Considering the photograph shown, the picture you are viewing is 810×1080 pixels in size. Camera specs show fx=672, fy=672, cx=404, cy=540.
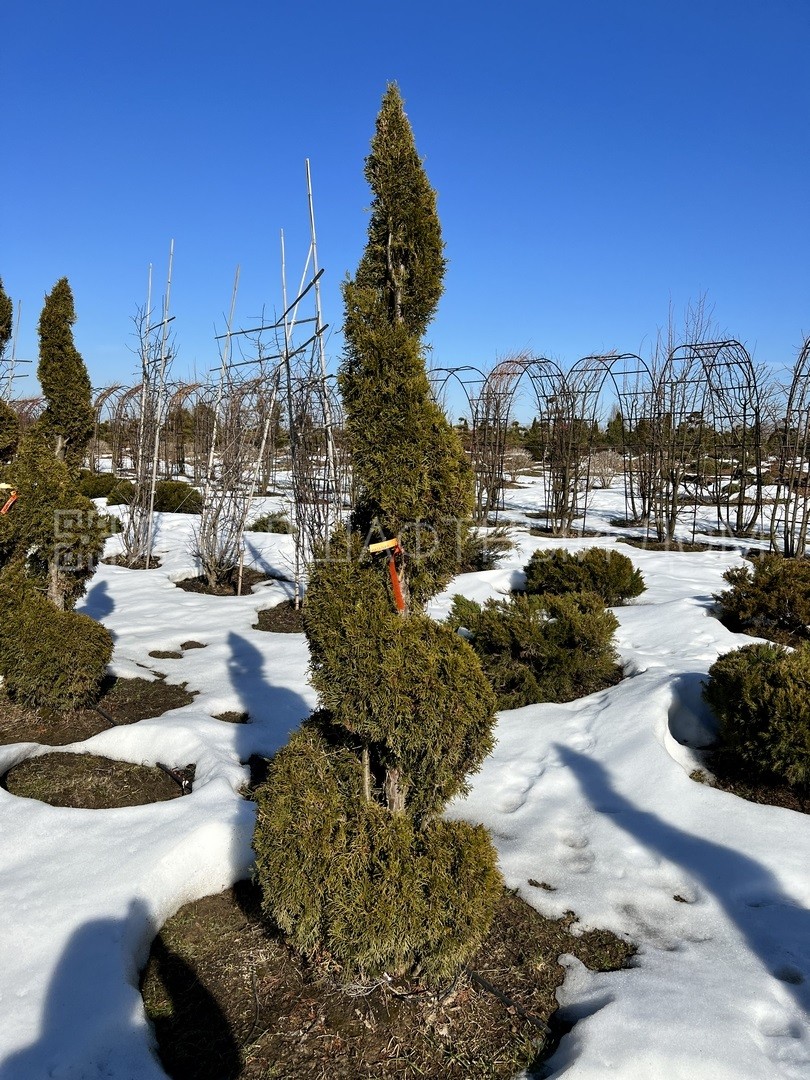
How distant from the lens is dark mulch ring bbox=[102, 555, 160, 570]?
10.7 meters

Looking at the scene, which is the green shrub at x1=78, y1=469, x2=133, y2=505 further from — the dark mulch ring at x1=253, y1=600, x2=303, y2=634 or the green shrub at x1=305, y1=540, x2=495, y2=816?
the green shrub at x1=305, y1=540, x2=495, y2=816

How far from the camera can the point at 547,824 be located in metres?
3.53

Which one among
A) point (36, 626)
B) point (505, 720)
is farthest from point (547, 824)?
point (36, 626)

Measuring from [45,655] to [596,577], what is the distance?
5.23 m

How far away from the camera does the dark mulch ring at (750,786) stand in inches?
142

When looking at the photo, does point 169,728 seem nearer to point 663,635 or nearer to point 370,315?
point 370,315

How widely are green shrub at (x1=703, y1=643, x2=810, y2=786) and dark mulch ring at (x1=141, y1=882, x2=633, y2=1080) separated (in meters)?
1.50

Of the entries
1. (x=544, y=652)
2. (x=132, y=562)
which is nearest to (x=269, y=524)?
(x=132, y=562)

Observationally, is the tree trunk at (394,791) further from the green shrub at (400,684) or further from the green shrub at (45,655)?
the green shrub at (45,655)

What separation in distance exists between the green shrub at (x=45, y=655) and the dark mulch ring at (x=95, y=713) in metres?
0.08

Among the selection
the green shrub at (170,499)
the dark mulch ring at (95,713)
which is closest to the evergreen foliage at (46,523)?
the dark mulch ring at (95,713)

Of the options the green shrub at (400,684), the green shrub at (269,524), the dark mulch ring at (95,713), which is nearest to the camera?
the green shrub at (400,684)

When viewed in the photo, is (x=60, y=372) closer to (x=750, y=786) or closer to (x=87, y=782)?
(x=87, y=782)

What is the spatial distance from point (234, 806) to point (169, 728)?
116 cm
